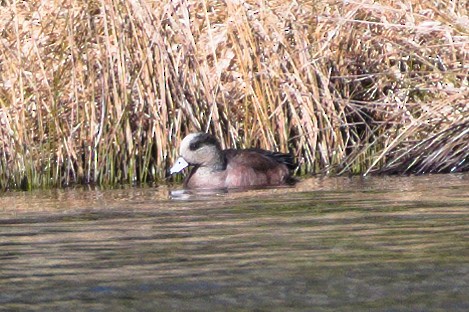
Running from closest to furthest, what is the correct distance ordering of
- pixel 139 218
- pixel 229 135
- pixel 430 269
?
1. pixel 430 269
2. pixel 139 218
3. pixel 229 135

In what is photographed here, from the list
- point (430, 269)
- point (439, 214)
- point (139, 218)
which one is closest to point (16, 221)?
point (139, 218)

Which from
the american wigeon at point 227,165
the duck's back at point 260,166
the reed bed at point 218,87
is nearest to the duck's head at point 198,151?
the american wigeon at point 227,165

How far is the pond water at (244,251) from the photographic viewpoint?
4148 millimetres

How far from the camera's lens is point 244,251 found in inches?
206

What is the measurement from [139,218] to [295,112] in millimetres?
2990

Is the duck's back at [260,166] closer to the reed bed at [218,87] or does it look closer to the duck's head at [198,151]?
the duck's head at [198,151]

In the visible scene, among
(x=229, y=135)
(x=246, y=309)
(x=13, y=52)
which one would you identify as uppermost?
(x=13, y=52)

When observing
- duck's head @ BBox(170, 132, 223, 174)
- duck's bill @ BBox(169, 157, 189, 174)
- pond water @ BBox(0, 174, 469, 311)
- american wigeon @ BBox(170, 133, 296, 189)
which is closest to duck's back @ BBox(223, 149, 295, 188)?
american wigeon @ BBox(170, 133, 296, 189)

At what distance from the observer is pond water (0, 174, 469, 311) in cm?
415

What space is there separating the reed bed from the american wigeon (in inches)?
12.0

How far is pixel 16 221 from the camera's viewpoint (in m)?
6.82

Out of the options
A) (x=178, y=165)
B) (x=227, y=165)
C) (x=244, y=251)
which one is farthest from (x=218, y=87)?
(x=244, y=251)

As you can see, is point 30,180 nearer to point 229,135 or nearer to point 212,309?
point 229,135

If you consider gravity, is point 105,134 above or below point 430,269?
above
